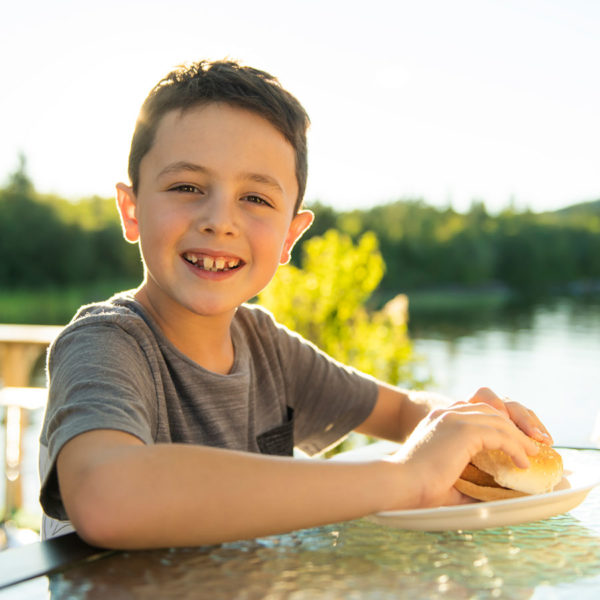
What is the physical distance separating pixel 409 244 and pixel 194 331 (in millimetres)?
22734

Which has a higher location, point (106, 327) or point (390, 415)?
point (106, 327)

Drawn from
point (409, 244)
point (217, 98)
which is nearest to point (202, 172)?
point (217, 98)

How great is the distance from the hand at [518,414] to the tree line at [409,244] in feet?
62.2

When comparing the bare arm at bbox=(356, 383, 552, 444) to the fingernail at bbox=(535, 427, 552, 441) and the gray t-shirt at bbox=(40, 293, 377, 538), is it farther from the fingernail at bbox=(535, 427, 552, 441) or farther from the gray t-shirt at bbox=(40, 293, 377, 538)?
the fingernail at bbox=(535, 427, 552, 441)

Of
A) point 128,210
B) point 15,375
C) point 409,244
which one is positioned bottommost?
point 15,375

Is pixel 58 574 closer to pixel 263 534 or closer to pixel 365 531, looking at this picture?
pixel 263 534

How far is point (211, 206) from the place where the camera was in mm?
1095

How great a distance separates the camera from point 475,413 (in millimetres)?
885

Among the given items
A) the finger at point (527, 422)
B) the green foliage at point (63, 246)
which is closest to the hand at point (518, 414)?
the finger at point (527, 422)

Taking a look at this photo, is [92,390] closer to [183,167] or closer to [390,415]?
[183,167]

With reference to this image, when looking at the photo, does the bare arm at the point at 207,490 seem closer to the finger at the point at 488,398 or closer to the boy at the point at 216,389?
the boy at the point at 216,389

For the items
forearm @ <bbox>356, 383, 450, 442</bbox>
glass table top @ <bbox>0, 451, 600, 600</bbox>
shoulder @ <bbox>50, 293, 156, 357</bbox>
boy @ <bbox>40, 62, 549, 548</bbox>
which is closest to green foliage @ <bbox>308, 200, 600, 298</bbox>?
forearm @ <bbox>356, 383, 450, 442</bbox>

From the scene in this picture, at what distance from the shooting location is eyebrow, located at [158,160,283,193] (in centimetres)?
108

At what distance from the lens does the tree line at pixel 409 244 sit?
862 inches
